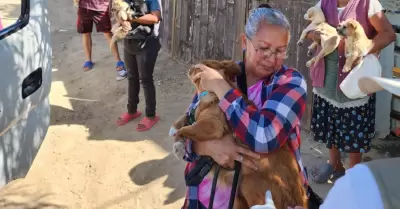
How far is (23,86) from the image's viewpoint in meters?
3.43

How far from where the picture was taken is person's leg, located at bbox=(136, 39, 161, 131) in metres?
5.19

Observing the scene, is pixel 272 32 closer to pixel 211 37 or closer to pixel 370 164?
pixel 370 164

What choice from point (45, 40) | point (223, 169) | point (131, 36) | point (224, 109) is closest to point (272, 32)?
point (224, 109)

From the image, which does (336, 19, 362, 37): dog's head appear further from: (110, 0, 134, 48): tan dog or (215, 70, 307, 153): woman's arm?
(110, 0, 134, 48): tan dog

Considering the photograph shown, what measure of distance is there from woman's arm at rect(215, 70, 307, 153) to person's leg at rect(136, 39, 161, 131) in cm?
328

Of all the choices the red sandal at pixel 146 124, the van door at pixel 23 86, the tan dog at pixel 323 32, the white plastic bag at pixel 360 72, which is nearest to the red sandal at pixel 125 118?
the red sandal at pixel 146 124

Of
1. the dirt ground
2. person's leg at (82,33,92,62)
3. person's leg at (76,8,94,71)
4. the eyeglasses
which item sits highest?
the eyeglasses

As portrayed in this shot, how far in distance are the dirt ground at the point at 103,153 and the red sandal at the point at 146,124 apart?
0.07 metres

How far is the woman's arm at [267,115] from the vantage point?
1.90 metres

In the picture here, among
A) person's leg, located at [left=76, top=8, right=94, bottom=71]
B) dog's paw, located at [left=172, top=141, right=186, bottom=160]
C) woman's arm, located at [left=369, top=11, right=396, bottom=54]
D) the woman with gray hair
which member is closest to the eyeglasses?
the woman with gray hair

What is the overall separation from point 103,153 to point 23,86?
1.83 metres

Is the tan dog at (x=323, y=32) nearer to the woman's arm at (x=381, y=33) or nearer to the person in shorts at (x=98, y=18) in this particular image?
the woman's arm at (x=381, y=33)

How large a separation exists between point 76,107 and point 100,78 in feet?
3.19

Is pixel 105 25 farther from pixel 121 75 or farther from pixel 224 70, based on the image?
pixel 224 70
